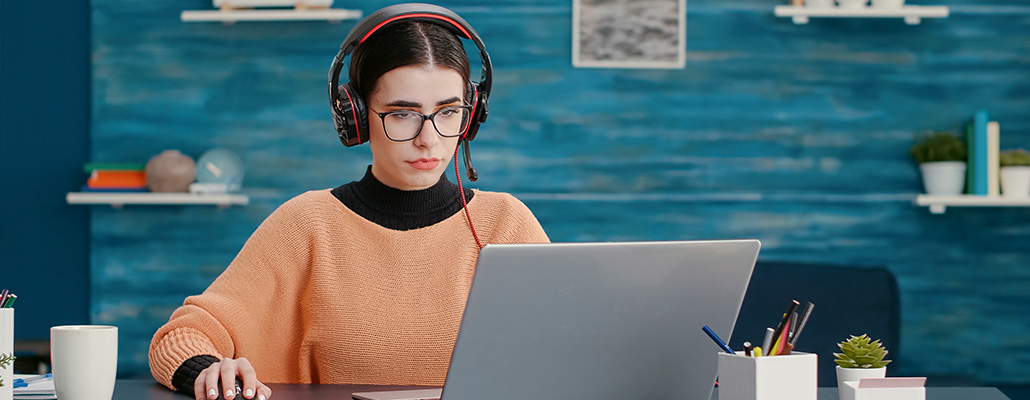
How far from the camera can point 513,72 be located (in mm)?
3021

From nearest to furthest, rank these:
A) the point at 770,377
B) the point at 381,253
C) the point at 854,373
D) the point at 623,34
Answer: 1. the point at 770,377
2. the point at 854,373
3. the point at 381,253
4. the point at 623,34

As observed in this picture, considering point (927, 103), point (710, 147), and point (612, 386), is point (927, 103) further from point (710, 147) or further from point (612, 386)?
point (612, 386)

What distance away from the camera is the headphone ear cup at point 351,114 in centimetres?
141

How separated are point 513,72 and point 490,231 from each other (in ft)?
5.03

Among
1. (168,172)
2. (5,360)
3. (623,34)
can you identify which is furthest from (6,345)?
(623,34)

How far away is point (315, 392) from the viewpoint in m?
1.18

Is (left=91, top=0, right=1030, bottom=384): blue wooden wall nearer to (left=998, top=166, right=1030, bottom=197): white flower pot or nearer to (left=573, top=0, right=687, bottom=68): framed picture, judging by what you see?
(left=573, top=0, right=687, bottom=68): framed picture

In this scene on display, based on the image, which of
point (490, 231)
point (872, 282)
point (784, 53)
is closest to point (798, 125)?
point (784, 53)

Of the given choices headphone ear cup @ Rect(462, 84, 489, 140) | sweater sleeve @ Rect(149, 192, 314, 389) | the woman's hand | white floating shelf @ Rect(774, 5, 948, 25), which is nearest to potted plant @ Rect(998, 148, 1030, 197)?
white floating shelf @ Rect(774, 5, 948, 25)

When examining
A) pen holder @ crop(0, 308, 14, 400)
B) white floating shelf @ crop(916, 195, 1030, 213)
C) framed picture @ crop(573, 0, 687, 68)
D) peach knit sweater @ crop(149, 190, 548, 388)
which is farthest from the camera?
framed picture @ crop(573, 0, 687, 68)

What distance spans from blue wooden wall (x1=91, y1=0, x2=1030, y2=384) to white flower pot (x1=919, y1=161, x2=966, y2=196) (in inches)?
4.7

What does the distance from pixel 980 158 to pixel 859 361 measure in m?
2.09

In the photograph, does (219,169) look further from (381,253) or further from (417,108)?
(417,108)

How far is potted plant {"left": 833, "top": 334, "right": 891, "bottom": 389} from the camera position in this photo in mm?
1005
